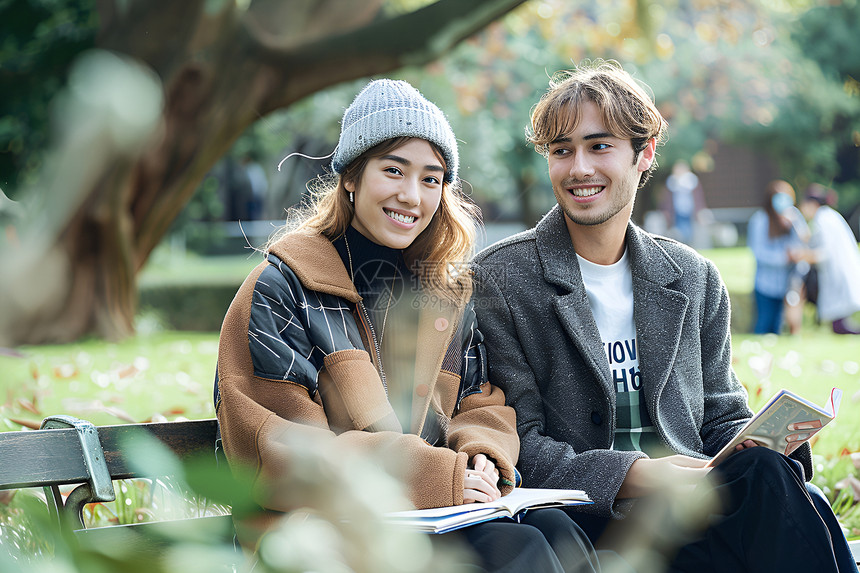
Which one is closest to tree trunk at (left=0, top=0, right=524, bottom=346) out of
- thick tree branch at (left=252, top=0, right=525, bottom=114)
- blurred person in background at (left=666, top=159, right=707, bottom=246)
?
thick tree branch at (left=252, top=0, right=525, bottom=114)

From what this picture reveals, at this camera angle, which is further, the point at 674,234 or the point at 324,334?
the point at 674,234

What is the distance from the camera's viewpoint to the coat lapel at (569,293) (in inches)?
106

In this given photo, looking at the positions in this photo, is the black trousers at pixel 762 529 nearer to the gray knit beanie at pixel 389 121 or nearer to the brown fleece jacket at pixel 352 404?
the brown fleece jacket at pixel 352 404

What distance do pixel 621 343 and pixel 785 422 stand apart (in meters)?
0.62

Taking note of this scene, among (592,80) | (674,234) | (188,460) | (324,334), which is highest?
(592,80)

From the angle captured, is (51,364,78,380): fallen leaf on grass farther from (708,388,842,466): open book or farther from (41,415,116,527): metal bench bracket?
(708,388,842,466): open book

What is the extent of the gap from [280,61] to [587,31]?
625cm

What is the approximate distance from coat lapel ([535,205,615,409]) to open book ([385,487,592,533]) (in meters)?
0.44

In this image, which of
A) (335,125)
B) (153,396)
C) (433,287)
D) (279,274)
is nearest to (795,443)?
(433,287)

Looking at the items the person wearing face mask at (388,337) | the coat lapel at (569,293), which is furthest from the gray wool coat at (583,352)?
the person wearing face mask at (388,337)

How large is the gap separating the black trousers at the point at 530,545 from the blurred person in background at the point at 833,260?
9.91 metres

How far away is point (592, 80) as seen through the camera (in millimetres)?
2807

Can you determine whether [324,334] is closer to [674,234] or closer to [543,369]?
[543,369]

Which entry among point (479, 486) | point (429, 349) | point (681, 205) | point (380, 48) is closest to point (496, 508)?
point (479, 486)
